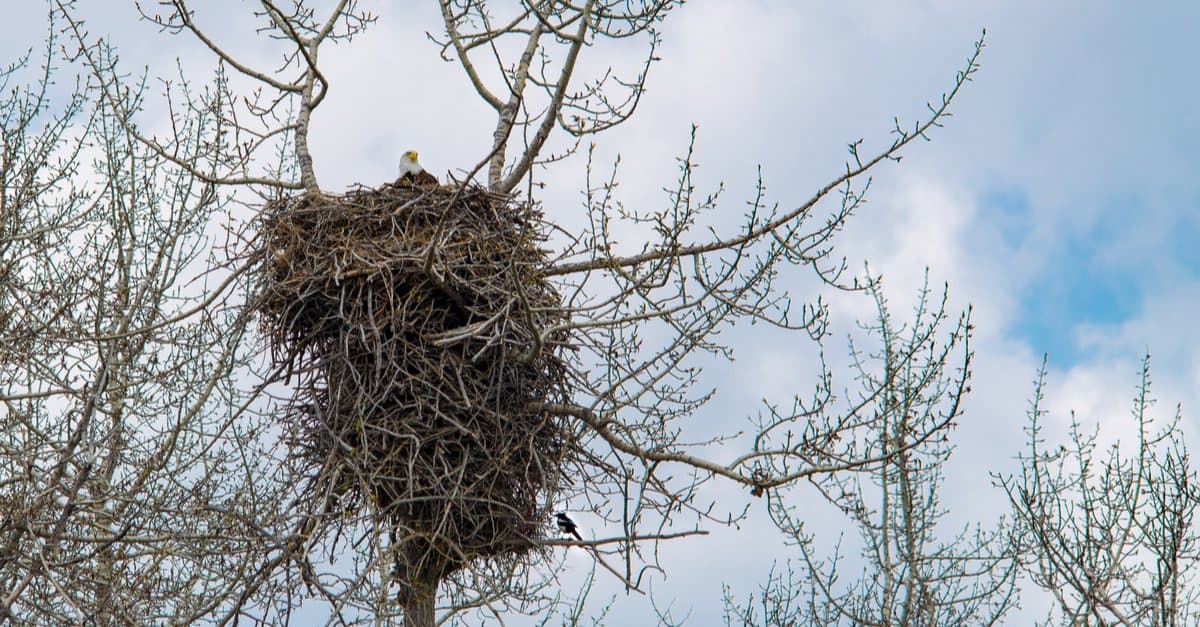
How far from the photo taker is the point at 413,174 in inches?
305

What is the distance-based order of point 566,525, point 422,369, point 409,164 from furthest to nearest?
1. point 409,164
2. point 566,525
3. point 422,369

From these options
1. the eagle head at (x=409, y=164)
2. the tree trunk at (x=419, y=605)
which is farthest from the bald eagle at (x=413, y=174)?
the tree trunk at (x=419, y=605)

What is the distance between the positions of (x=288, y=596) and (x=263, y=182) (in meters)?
2.36

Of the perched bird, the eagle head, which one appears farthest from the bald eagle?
the perched bird

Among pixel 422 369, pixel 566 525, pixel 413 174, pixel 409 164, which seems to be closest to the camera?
pixel 422 369

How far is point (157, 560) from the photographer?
6883 millimetres

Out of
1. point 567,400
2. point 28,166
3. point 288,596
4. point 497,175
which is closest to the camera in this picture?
point 288,596

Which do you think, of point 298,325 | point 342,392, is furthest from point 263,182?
point 342,392

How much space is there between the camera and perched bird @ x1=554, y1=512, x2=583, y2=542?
6.51 meters

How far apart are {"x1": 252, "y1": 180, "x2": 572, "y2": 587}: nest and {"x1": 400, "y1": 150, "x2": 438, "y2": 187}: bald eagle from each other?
22cm

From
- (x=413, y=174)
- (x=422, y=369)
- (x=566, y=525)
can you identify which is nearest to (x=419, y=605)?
(x=566, y=525)

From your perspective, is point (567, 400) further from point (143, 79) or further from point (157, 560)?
point (143, 79)

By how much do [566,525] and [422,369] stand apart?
1.06 m

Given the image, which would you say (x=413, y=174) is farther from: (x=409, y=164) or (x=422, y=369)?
(x=422, y=369)
